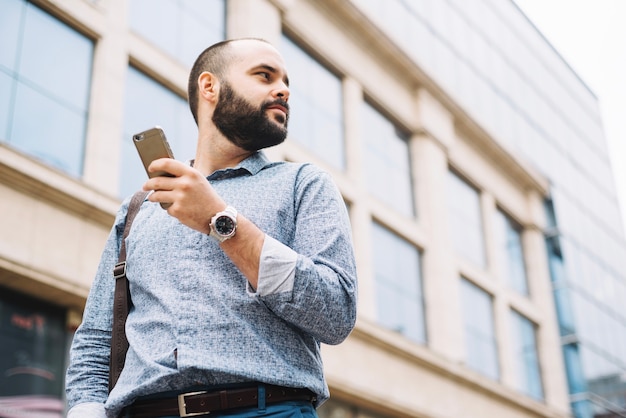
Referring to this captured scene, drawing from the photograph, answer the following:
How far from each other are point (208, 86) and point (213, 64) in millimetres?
77

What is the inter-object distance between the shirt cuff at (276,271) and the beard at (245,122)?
618mm

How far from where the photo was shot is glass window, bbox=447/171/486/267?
23094 mm

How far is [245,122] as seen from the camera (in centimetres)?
256

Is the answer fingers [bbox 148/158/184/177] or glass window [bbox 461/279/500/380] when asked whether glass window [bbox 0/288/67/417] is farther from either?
glass window [bbox 461/279/500/380]

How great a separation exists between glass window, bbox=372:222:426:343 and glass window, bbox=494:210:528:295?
5.23 m

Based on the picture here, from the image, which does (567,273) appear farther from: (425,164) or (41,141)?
(41,141)

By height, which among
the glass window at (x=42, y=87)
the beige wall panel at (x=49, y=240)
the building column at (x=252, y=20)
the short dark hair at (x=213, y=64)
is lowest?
the short dark hair at (x=213, y=64)

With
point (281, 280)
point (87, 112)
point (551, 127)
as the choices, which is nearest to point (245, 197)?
point (281, 280)

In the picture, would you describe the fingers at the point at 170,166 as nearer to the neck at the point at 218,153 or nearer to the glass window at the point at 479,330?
the neck at the point at 218,153

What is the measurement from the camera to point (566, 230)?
29250 mm

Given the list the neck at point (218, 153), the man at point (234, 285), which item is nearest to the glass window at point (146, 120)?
the neck at point (218, 153)

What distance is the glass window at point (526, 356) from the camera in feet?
79.9

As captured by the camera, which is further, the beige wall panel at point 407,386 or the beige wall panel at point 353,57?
the beige wall panel at point 353,57

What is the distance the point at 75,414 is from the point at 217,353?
1.71 feet
